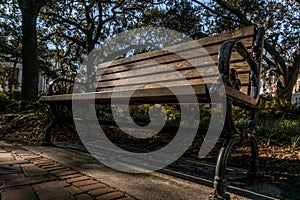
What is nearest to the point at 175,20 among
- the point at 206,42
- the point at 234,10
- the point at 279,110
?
the point at 234,10

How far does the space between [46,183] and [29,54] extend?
15.6 feet

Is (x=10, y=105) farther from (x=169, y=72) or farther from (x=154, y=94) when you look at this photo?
(x=154, y=94)

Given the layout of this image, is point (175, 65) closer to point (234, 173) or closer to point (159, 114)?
point (234, 173)

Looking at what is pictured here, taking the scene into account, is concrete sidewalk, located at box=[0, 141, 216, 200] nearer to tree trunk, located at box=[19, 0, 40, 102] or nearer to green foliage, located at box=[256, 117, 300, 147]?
green foliage, located at box=[256, 117, 300, 147]

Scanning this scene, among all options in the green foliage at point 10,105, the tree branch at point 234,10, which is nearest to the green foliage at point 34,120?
the green foliage at point 10,105

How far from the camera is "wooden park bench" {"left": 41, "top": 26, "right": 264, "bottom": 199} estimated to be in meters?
1.01

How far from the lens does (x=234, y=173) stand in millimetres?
1589

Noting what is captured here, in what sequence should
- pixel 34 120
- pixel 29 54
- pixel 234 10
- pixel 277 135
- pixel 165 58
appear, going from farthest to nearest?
pixel 234 10
pixel 29 54
pixel 34 120
pixel 277 135
pixel 165 58

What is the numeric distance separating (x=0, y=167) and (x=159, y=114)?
4.46 m

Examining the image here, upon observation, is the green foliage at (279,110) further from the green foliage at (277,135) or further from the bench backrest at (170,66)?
the bench backrest at (170,66)

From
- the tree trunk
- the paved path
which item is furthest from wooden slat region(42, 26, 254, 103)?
the tree trunk

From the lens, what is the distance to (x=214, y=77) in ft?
5.43

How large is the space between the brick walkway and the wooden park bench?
528 millimetres

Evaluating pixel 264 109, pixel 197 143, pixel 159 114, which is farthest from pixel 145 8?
pixel 197 143
